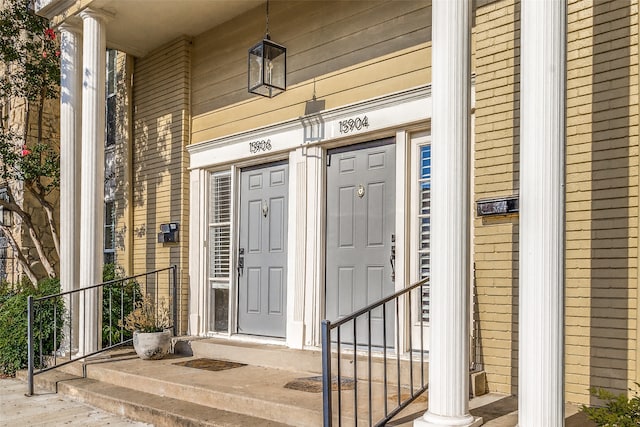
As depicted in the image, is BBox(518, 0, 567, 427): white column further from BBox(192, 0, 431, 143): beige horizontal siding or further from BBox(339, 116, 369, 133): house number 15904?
BBox(339, 116, 369, 133): house number 15904

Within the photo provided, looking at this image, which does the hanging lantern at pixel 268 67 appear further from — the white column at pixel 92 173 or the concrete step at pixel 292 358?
the concrete step at pixel 292 358

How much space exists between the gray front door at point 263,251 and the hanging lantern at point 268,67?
915mm

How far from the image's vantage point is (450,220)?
3.57 metres

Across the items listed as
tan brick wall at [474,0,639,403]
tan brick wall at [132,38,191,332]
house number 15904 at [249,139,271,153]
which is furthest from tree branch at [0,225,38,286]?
tan brick wall at [474,0,639,403]

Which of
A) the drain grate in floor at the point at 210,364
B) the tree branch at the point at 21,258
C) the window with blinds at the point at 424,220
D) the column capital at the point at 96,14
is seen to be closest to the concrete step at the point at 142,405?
the drain grate in floor at the point at 210,364

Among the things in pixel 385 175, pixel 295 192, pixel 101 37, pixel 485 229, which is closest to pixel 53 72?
pixel 101 37

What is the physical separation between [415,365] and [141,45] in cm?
581

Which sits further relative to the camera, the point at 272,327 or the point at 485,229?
the point at 272,327

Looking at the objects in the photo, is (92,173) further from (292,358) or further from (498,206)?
(498,206)

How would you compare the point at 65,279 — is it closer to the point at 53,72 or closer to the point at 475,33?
the point at 53,72

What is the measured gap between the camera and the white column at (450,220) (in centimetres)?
353

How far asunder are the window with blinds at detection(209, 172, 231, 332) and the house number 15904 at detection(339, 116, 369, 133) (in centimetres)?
205

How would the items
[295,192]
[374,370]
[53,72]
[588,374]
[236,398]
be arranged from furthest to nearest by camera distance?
[53,72]
[295,192]
[374,370]
[236,398]
[588,374]

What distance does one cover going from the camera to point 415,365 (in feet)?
15.6
